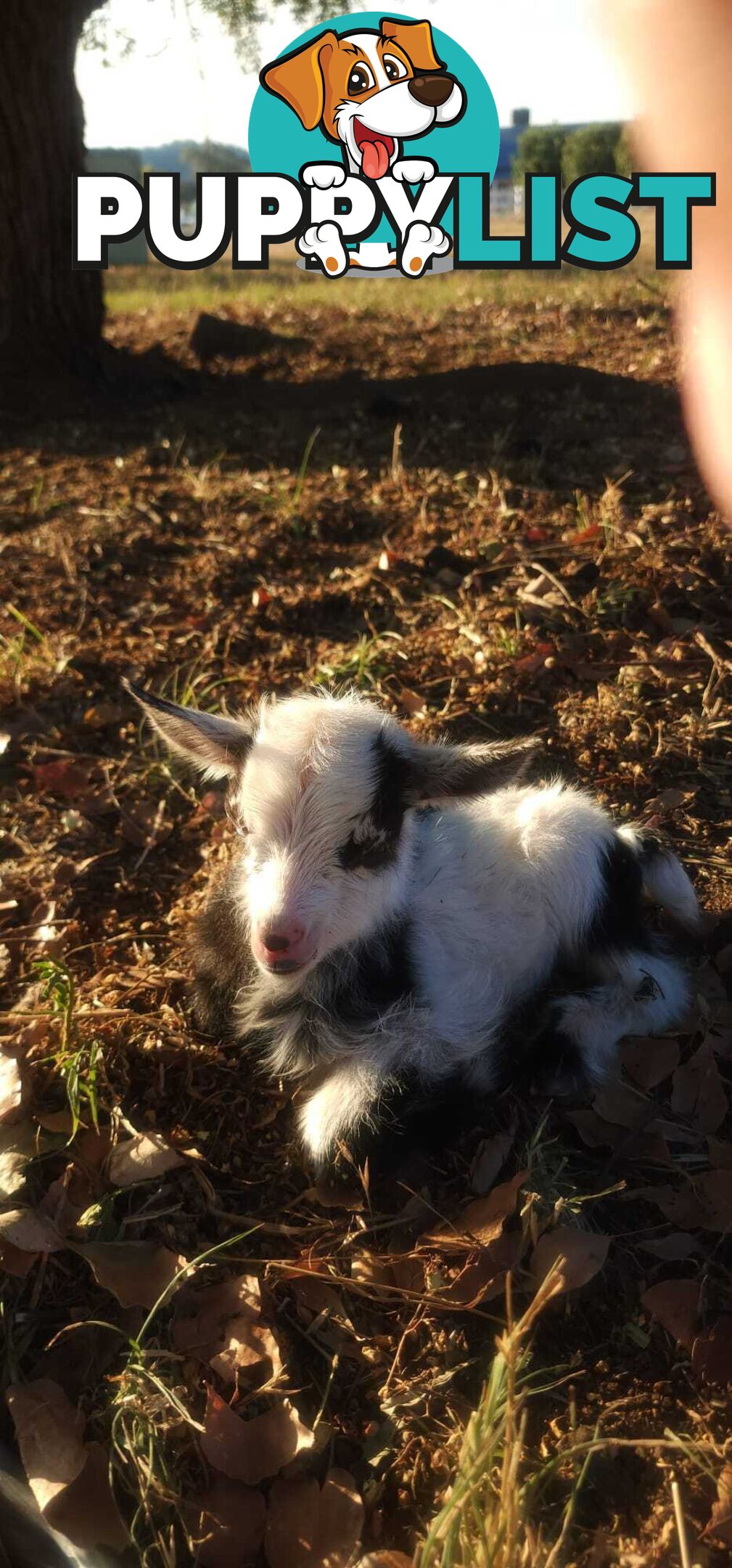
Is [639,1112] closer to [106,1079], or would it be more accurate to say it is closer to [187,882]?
[106,1079]

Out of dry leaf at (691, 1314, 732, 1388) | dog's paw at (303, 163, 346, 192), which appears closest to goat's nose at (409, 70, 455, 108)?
dog's paw at (303, 163, 346, 192)

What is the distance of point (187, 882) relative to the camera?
10.7ft

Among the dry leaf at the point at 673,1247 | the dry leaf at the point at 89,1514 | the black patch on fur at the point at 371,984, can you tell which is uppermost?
the black patch on fur at the point at 371,984

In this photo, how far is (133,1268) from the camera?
87.3 inches

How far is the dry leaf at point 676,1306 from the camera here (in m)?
2.04

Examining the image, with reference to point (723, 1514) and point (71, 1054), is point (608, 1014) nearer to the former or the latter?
point (723, 1514)

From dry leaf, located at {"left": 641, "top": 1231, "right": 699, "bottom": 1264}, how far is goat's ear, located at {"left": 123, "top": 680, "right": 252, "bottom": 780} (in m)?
1.43

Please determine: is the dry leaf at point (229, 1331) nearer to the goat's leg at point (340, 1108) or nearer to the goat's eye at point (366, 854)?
the goat's leg at point (340, 1108)

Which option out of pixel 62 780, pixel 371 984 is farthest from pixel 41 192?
pixel 371 984

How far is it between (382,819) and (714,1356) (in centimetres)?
127

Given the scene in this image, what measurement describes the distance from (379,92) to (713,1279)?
24.9 feet

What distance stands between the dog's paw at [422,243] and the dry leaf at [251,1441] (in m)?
Result: 7.64

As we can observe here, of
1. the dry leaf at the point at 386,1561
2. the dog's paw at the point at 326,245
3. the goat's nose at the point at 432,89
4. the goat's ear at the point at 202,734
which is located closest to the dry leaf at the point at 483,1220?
the dry leaf at the point at 386,1561

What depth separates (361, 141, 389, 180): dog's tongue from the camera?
7285 millimetres
